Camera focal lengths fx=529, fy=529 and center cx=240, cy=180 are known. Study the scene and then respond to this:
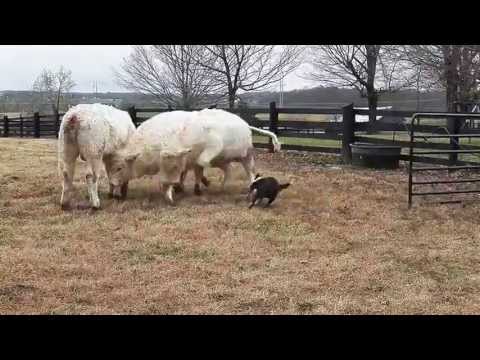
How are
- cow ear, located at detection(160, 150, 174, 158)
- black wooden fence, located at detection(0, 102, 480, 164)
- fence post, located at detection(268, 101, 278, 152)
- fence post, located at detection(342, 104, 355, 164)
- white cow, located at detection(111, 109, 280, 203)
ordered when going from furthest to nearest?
fence post, located at detection(268, 101, 278, 152), fence post, located at detection(342, 104, 355, 164), black wooden fence, located at detection(0, 102, 480, 164), white cow, located at detection(111, 109, 280, 203), cow ear, located at detection(160, 150, 174, 158)

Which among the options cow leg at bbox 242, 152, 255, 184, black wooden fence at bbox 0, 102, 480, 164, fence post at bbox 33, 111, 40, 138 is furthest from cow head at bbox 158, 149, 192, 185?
fence post at bbox 33, 111, 40, 138

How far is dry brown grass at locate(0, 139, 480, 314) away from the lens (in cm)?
391

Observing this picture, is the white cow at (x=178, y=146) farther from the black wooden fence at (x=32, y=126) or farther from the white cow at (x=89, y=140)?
the black wooden fence at (x=32, y=126)

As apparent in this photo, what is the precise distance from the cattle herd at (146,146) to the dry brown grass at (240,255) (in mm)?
359

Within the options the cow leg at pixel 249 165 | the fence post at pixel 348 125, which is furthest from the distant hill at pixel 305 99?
the cow leg at pixel 249 165

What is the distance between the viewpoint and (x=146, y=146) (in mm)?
7664

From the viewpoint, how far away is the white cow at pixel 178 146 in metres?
7.64

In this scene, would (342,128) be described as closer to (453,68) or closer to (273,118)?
(273,118)

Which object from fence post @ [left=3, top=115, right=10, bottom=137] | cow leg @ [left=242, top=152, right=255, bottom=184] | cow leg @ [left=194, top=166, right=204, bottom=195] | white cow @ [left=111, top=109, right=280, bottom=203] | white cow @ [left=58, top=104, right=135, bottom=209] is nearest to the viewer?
white cow @ [left=58, top=104, right=135, bottom=209]

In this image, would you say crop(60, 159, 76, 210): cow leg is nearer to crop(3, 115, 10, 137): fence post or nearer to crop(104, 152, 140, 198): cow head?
crop(104, 152, 140, 198): cow head

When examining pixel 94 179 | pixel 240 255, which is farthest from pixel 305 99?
pixel 240 255

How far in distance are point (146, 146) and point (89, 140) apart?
0.93 meters

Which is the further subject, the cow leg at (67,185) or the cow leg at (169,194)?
the cow leg at (169,194)
